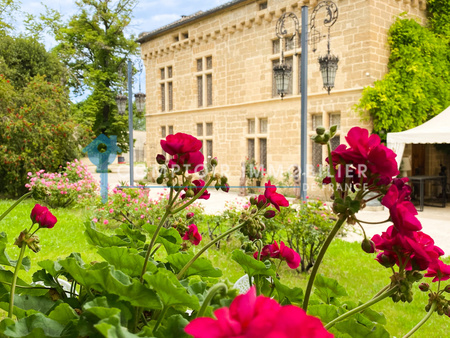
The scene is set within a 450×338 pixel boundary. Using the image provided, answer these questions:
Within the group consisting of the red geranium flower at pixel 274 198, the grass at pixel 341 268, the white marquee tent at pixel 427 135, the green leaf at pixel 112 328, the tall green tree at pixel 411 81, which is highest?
the tall green tree at pixel 411 81

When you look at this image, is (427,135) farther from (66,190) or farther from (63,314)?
(63,314)

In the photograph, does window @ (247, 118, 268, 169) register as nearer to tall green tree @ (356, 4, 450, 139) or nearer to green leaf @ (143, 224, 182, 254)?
tall green tree @ (356, 4, 450, 139)

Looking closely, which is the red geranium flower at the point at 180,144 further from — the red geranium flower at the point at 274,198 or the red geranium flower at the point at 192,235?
the red geranium flower at the point at 192,235

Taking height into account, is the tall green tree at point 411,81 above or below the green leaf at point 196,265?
above

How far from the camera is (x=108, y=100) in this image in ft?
73.5

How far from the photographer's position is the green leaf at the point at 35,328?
1.89 feet

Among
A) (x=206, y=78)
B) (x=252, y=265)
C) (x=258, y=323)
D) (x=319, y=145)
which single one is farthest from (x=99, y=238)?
(x=206, y=78)

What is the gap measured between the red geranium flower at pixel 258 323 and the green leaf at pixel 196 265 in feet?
1.44

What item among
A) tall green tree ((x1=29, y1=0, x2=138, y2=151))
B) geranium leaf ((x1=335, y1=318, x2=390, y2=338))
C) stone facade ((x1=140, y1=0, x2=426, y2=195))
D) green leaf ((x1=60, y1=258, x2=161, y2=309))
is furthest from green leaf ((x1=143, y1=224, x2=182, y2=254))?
tall green tree ((x1=29, y1=0, x2=138, y2=151))

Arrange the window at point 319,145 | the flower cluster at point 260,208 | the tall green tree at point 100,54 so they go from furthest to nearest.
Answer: the tall green tree at point 100,54 < the window at point 319,145 < the flower cluster at point 260,208

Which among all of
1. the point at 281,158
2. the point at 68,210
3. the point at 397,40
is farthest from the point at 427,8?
the point at 68,210


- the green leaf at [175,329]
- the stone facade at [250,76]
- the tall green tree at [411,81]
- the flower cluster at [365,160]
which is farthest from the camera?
the stone facade at [250,76]

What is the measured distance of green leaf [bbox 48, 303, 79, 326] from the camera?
0.64m

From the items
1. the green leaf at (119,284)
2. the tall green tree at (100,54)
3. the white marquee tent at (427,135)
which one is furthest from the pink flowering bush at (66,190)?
the tall green tree at (100,54)
